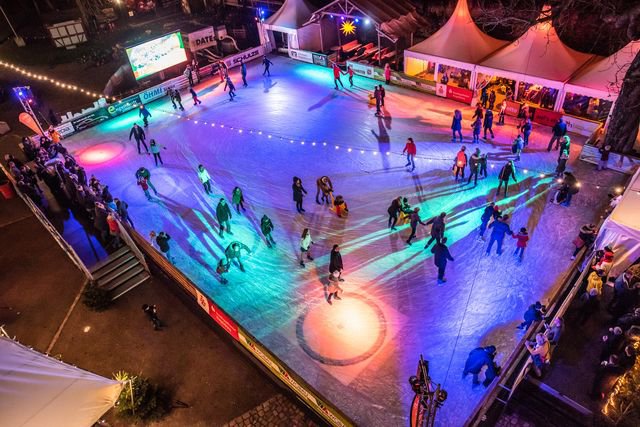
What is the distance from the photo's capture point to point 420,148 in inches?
665

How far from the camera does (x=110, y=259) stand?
12.3 m

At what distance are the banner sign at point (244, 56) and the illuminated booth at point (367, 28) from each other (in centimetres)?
408

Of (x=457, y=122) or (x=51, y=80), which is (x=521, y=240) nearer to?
(x=457, y=122)

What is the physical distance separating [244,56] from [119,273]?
60.4ft

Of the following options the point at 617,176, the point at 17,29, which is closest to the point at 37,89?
the point at 17,29

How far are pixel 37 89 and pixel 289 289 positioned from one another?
2409 centimetres

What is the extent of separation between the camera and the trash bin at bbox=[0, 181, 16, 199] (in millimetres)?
15648

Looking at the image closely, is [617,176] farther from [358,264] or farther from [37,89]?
[37,89]

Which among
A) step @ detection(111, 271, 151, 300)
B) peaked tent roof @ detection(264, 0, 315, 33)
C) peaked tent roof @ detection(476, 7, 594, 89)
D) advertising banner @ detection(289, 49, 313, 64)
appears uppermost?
peaked tent roof @ detection(264, 0, 315, 33)

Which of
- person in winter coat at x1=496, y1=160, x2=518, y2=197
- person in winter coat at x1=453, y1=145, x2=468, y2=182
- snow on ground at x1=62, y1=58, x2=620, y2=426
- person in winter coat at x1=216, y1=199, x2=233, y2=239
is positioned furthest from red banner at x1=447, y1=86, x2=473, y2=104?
person in winter coat at x1=216, y1=199, x2=233, y2=239

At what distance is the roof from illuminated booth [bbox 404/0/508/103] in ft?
8.48

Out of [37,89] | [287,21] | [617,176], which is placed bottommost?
[617,176]

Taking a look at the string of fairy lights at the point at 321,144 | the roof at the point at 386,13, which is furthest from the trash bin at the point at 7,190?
the roof at the point at 386,13

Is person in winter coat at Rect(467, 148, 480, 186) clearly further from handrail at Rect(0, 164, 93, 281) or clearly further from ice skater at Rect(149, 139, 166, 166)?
handrail at Rect(0, 164, 93, 281)
